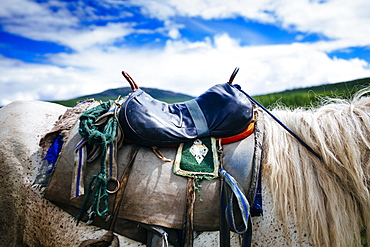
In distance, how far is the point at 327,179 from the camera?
1.50 metres

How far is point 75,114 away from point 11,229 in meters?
0.80

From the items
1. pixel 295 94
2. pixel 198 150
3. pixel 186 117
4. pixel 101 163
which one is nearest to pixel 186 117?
pixel 186 117

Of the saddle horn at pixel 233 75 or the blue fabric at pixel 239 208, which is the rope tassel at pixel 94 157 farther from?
the saddle horn at pixel 233 75

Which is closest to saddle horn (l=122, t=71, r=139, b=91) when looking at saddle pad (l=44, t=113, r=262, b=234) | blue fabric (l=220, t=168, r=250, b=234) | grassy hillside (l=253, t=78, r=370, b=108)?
saddle pad (l=44, t=113, r=262, b=234)

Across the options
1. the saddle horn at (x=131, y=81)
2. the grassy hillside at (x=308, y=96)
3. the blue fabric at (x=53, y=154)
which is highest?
the grassy hillside at (x=308, y=96)

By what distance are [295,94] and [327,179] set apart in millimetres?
10073

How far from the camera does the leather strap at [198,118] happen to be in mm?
1594

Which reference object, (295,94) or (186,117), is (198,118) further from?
(295,94)

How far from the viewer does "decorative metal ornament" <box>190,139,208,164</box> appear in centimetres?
154

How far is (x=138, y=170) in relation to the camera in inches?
58.4

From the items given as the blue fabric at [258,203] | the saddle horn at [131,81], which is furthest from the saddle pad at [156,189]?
the saddle horn at [131,81]

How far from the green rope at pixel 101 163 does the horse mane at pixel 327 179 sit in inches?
36.3

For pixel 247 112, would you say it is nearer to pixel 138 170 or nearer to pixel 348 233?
pixel 138 170

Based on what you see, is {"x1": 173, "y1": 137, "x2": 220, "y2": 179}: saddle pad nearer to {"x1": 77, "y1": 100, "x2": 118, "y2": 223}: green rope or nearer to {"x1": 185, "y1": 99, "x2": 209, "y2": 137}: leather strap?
{"x1": 185, "y1": 99, "x2": 209, "y2": 137}: leather strap
